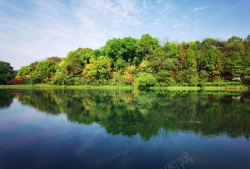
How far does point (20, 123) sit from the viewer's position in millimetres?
14336

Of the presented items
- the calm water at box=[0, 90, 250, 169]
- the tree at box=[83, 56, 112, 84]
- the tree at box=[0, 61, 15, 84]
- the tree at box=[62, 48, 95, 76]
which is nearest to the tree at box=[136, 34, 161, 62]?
the tree at box=[83, 56, 112, 84]

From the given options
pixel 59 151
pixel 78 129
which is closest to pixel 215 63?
pixel 78 129

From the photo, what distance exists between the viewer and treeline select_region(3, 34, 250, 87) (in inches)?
1751

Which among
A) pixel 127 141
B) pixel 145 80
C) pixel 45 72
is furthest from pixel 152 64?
pixel 127 141

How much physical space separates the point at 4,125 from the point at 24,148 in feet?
18.5

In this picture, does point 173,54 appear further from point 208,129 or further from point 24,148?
point 24,148

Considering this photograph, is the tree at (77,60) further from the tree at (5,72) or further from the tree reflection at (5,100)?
the tree at (5,72)

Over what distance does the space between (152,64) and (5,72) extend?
54913 mm

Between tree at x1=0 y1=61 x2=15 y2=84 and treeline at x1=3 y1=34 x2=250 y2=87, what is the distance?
7193 mm

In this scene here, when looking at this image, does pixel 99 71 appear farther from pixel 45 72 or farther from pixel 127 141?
pixel 127 141

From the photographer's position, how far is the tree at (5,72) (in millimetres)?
71875

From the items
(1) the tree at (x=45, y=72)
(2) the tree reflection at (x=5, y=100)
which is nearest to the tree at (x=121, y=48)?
(1) the tree at (x=45, y=72)

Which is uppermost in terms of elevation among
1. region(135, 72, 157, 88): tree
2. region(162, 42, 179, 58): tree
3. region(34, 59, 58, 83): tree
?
region(162, 42, 179, 58): tree

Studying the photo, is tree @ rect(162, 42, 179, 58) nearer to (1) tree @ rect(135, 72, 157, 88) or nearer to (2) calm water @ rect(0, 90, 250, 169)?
(1) tree @ rect(135, 72, 157, 88)
